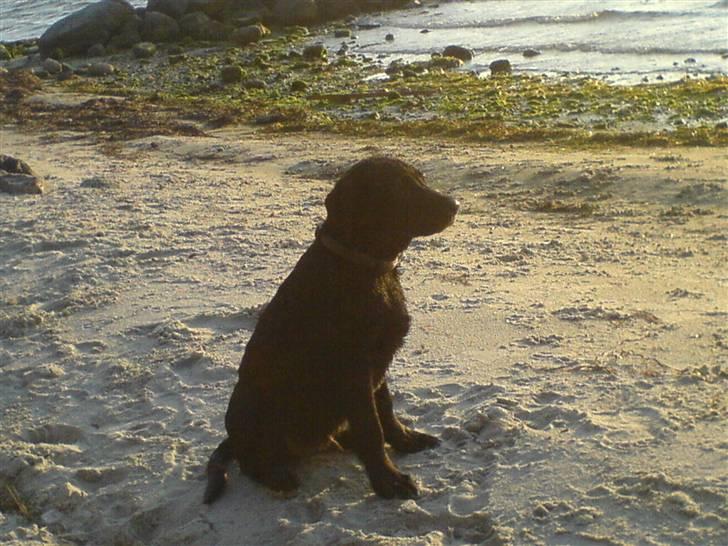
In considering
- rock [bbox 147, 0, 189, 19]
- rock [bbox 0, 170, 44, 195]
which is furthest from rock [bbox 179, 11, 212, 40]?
rock [bbox 0, 170, 44, 195]

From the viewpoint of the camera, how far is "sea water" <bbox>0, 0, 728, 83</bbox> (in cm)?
1948

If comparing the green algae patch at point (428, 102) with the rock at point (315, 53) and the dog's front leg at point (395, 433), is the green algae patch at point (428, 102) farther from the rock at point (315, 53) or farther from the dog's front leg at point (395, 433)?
the dog's front leg at point (395, 433)

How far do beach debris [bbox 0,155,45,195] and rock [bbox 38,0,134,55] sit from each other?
20.5 meters

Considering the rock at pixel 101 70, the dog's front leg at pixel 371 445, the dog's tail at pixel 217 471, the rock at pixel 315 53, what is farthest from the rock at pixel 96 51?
the dog's front leg at pixel 371 445

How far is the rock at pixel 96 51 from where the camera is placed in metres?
28.8

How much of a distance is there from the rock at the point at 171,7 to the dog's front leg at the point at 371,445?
1168 inches

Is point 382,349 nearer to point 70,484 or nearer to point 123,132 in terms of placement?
point 70,484

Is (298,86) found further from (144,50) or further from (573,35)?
(144,50)

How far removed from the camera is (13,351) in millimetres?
5852

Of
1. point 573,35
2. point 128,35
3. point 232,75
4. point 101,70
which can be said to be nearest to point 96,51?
point 128,35

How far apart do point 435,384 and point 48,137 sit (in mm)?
10829

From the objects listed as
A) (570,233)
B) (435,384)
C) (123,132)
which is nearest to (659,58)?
(123,132)

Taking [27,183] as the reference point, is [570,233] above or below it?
below

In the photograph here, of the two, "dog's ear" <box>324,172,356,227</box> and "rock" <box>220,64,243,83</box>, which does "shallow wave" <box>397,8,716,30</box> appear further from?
"dog's ear" <box>324,172,356,227</box>
